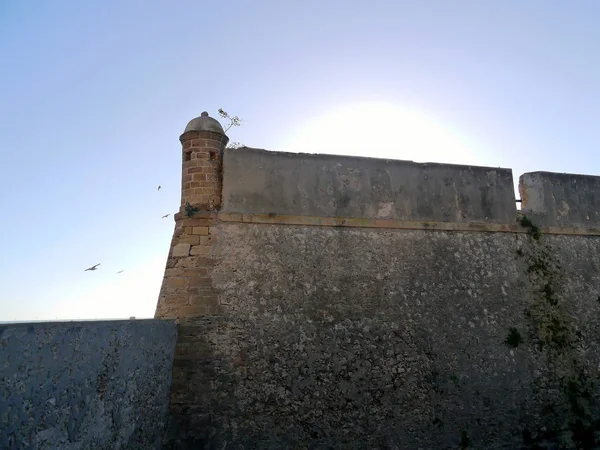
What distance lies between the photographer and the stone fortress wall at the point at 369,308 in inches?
243

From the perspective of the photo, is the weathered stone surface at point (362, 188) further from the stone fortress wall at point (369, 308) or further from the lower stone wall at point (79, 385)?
the lower stone wall at point (79, 385)

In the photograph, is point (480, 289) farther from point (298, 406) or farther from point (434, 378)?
point (298, 406)

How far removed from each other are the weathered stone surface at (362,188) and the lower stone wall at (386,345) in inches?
15.1

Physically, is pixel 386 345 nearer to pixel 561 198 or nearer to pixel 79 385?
pixel 79 385

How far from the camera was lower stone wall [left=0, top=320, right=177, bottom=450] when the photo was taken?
3045 mm

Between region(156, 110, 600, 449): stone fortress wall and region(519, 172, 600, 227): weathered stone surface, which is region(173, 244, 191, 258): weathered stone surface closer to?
region(156, 110, 600, 449): stone fortress wall

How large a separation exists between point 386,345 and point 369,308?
601mm

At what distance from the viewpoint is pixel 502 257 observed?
796 centimetres

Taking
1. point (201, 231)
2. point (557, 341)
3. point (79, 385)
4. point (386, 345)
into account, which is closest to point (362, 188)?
point (386, 345)

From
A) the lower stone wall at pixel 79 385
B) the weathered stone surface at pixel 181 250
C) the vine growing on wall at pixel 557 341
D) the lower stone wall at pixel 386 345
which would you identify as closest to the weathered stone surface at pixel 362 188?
the lower stone wall at pixel 386 345

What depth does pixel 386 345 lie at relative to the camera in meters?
6.78

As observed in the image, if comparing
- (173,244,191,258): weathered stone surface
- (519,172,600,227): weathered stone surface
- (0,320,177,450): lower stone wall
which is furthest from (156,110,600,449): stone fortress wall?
(0,320,177,450): lower stone wall

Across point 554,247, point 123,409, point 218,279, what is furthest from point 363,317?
point 554,247

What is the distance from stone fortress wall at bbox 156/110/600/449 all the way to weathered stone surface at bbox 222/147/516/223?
0.02 metres
